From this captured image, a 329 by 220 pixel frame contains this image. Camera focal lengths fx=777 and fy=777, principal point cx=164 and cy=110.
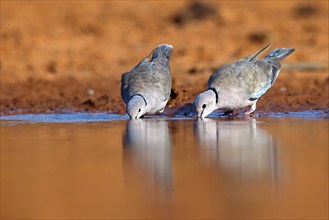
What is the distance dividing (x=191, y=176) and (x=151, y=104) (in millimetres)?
3699

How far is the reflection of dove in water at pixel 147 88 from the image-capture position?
8459 millimetres

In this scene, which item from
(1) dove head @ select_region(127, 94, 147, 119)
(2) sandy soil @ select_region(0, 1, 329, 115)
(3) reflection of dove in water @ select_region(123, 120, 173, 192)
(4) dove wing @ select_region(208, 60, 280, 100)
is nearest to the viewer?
(3) reflection of dove in water @ select_region(123, 120, 173, 192)

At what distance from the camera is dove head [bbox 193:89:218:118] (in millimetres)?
8391

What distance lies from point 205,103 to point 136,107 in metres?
0.75

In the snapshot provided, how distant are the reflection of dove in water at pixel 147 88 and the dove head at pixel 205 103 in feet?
1.76

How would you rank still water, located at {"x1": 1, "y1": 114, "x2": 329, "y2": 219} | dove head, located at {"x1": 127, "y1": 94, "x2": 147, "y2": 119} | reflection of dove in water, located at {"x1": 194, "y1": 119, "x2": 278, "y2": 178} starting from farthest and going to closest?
dove head, located at {"x1": 127, "y1": 94, "x2": 147, "y2": 119} < reflection of dove in water, located at {"x1": 194, "y1": 119, "x2": 278, "y2": 178} < still water, located at {"x1": 1, "y1": 114, "x2": 329, "y2": 219}

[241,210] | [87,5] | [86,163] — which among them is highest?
[87,5]

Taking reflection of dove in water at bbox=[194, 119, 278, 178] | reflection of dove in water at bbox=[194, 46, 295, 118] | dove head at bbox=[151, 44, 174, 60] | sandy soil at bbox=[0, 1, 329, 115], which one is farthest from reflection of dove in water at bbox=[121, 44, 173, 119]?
reflection of dove in water at bbox=[194, 119, 278, 178]

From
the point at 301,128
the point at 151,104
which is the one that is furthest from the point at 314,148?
the point at 151,104

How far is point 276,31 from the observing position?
51.5 feet

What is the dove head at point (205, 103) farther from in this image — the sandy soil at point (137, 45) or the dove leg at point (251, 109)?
the sandy soil at point (137, 45)

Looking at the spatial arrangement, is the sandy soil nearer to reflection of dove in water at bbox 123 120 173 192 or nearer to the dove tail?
the dove tail

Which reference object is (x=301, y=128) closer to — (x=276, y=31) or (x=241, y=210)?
(x=241, y=210)

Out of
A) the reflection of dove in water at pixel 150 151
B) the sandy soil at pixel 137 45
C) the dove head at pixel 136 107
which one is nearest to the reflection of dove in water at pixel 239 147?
the reflection of dove in water at pixel 150 151
